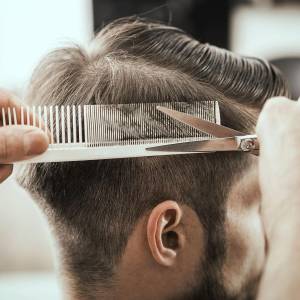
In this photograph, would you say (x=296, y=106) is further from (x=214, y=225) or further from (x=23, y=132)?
(x=23, y=132)

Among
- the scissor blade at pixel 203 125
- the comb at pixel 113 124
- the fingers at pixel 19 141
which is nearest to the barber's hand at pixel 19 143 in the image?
the fingers at pixel 19 141

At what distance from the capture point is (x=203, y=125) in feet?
3.35

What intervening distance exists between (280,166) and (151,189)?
0.92ft

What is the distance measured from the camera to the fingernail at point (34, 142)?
0.85 metres

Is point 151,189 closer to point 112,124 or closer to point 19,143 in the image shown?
point 112,124

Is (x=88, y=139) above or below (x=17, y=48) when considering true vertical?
below

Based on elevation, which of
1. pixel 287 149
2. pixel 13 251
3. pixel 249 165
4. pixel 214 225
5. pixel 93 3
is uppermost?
pixel 93 3

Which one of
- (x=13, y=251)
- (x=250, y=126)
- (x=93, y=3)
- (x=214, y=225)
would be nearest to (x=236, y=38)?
(x=93, y=3)

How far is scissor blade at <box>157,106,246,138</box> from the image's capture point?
1.02 m

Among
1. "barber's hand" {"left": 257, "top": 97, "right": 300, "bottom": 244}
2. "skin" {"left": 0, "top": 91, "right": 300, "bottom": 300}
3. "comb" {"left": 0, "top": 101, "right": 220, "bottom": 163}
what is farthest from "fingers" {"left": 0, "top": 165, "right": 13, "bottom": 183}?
"barber's hand" {"left": 257, "top": 97, "right": 300, "bottom": 244}

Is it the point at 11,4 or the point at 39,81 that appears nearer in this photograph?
the point at 39,81

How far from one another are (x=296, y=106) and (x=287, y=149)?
0.09 meters

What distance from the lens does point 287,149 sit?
0.90 meters

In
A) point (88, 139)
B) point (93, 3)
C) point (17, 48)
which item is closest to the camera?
point (88, 139)
